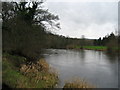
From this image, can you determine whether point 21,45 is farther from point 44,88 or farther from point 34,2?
point 34,2

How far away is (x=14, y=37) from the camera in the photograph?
13.9 m

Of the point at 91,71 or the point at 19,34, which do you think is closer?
→ the point at 19,34

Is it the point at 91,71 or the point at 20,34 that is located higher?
the point at 20,34

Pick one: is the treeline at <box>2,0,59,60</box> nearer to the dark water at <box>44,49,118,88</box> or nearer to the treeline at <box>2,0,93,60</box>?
the treeline at <box>2,0,93,60</box>

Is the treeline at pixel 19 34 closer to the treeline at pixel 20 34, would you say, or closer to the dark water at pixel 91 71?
the treeline at pixel 20 34

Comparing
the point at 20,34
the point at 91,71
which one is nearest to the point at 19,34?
the point at 20,34

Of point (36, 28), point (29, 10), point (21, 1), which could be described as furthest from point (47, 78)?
point (21, 1)

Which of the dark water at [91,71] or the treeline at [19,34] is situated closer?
the dark water at [91,71]

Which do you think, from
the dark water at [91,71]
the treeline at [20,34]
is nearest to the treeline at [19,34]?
the treeline at [20,34]

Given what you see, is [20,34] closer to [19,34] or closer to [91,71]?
[19,34]

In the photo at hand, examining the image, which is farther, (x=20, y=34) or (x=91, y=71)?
(x=91, y=71)

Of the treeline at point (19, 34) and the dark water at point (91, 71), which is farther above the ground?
the treeline at point (19, 34)

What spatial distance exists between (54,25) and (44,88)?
14958mm

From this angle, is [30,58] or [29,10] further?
[29,10]
